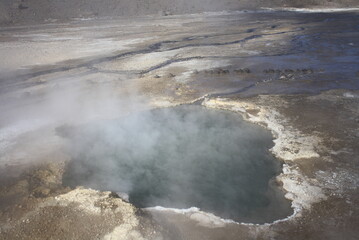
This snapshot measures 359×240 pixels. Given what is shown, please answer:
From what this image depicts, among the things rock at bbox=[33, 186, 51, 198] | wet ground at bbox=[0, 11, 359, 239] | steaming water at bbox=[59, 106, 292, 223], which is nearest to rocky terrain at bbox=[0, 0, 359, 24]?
wet ground at bbox=[0, 11, 359, 239]

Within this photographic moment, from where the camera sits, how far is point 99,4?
37500mm

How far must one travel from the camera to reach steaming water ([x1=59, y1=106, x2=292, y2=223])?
5.10m

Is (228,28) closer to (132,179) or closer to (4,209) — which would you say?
(132,179)

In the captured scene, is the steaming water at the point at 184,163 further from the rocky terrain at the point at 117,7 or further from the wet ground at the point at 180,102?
the rocky terrain at the point at 117,7

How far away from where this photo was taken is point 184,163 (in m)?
6.27

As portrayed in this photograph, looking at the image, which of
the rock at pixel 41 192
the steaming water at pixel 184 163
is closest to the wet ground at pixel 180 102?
the rock at pixel 41 192

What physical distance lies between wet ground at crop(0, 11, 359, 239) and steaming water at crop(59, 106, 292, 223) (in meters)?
0.30

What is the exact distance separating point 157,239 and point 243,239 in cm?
111

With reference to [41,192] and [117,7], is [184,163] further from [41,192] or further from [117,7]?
[117,7]

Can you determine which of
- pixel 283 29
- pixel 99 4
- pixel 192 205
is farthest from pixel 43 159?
pixel 99 4

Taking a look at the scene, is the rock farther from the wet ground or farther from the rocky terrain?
the rocky terrain

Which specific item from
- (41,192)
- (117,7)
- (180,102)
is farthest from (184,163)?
(117,7)

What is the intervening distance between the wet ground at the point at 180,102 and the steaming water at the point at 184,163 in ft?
1.00

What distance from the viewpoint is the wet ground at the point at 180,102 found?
171 inches
